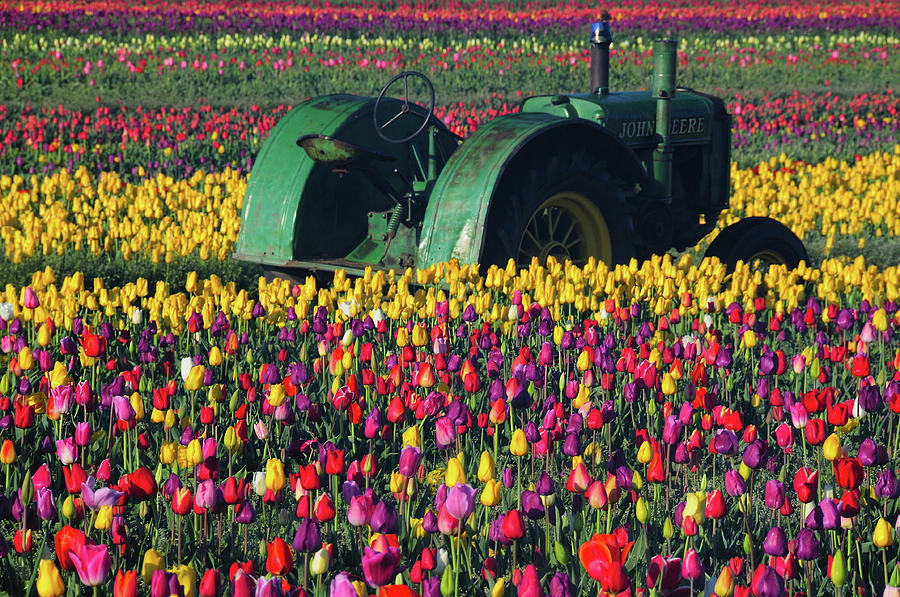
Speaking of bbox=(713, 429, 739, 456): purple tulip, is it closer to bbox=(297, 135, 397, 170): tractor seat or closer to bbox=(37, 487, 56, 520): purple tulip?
bbox=(37, 487, 56, 520): purple tulip

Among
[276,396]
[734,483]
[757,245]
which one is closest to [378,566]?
[734,483]

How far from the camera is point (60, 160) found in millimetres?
12820

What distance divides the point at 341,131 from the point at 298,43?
1786 centimetres

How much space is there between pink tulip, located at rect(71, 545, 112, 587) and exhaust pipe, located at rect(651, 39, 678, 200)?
17.3 feet

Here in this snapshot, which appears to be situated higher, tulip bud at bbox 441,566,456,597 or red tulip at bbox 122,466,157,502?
red tulip at bbox 122,466,157,502

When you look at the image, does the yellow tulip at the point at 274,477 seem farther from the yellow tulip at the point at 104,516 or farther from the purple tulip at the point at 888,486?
the purple tulip at the point at 888,486

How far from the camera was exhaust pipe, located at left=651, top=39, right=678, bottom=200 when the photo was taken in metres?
7.05

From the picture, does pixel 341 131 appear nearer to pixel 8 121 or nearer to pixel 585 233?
pixel 585 233

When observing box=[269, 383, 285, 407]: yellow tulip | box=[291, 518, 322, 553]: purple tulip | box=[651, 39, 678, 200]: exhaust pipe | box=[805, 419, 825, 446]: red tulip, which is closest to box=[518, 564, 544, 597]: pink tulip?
box=[291, 518, 322, 553]: purple tulip

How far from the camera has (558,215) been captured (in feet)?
20.3

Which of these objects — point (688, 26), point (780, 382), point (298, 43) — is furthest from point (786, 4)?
point (780, 382)

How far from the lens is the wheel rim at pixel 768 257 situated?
6.76 m

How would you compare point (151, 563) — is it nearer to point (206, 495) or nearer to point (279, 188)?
point (206, 495)

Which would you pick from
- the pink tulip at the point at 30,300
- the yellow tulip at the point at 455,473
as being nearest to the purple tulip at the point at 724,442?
the yellow tulip at the point at 455,473
